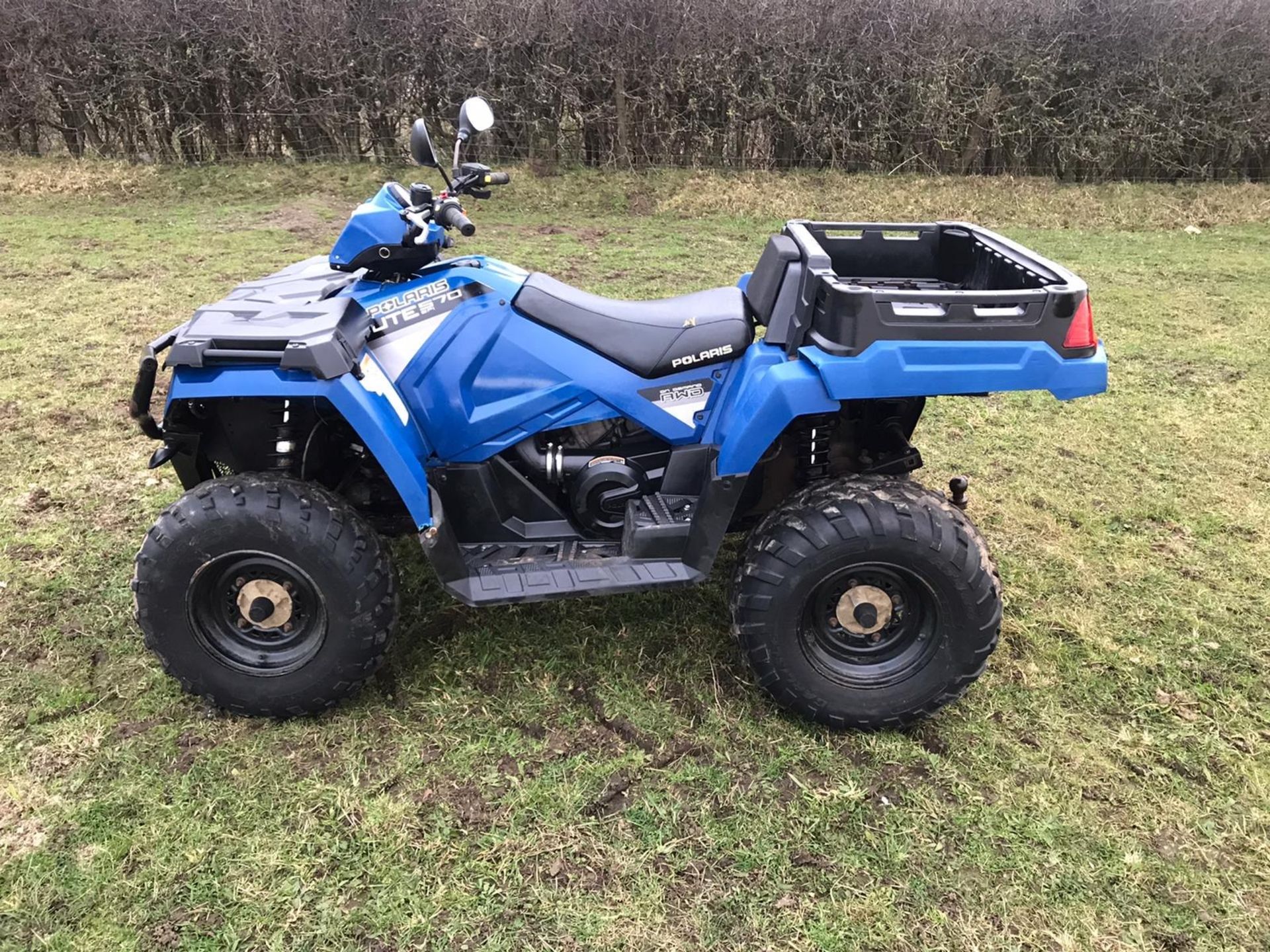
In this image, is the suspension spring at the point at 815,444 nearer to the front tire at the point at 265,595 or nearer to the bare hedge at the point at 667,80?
the front tire at the point at 265,595

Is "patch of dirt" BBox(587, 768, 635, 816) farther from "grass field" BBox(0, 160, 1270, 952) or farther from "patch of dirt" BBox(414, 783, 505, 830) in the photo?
"patch of dirt" BBox(414, 783, 505, 830)

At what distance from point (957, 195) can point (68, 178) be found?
11.2 m

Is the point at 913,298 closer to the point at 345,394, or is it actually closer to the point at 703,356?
the point at 703,356

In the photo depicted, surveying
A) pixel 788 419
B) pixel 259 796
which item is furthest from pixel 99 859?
pixel 788 419

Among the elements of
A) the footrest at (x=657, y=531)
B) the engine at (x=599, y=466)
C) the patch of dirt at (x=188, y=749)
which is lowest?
the patch of dirt at (x=188, y=749)

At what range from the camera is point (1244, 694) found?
2.98 meters

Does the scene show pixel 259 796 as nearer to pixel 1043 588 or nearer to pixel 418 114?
pixel 1043 588

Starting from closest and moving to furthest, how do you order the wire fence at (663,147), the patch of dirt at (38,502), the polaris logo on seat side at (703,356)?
the polaris logo on seat side at (703,356) < the patch of dirt at (38,502) < the wire fence at (663,147)

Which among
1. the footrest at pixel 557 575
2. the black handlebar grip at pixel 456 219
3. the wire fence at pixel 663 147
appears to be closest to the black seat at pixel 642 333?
the black handlebar grip at pixel 456 219

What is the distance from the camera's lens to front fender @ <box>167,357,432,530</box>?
2.53 metres

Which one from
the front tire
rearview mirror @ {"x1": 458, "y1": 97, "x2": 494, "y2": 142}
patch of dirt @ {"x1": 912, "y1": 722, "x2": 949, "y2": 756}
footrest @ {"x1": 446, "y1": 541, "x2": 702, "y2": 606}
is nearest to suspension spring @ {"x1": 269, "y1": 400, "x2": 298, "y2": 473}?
the front tire

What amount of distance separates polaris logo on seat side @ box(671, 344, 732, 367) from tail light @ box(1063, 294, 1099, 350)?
100 cm

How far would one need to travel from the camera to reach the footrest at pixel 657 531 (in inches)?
111

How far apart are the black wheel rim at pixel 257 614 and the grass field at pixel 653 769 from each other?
0.72ft
